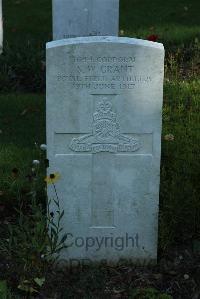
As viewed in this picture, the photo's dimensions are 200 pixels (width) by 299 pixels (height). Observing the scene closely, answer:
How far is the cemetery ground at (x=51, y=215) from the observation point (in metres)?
3.86

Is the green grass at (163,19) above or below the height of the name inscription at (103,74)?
above

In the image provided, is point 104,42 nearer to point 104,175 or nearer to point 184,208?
point 104,175

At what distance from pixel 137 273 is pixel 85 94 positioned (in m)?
1.14

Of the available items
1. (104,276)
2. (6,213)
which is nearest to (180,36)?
(6,213)

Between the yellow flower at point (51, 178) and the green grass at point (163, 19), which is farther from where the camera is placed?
the green grass at point (163, 19)

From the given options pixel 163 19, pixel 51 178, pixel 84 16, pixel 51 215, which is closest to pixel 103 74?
pixel 51 178

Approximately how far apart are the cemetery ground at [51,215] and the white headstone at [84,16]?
487 mm

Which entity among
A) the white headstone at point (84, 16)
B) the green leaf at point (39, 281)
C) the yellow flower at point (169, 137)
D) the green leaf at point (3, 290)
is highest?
the white headstone at point (84, 16)

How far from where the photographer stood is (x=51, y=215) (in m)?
3.93

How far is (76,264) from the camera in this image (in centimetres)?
417

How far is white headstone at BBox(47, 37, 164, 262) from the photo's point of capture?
3797mm

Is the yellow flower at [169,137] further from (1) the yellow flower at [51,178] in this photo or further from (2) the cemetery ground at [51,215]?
(1) the yellow flower at [51,178]

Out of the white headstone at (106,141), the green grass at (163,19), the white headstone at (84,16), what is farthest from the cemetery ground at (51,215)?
the green grass at (163,19)

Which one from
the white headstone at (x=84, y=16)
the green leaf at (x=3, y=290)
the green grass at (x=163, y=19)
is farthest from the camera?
the green grass at (x=163, y=19)
